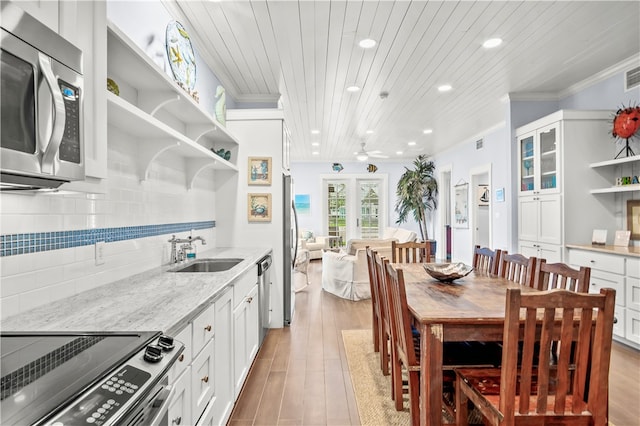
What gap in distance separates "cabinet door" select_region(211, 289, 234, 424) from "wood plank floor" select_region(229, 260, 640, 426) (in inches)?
10.1

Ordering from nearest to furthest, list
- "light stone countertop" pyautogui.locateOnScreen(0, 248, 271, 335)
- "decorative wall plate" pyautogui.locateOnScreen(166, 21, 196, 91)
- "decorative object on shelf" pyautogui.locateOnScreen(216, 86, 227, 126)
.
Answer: "light stone countertop" pyautogui.locateOnScreen(0, 248, 271, 335) → "decorative wall plate" pyautogui.locateOnScreen(166, 21, 196, 91) → "decorative object on shelf" pyautogui.locateOnScreen(216, 86, 227, 126)

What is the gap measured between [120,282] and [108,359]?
1129mm

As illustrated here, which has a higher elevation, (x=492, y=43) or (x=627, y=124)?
(x=492, y=43)

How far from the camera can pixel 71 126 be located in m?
1.12

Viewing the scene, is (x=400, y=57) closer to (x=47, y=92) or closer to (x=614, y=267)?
Result: (x=614, y=267)

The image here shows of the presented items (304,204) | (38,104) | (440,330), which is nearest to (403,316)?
(440,330)

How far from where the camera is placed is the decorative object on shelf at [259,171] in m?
3.90

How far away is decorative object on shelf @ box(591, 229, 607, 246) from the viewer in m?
3.79

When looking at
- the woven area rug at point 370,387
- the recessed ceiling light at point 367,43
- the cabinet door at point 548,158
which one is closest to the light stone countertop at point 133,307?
the woven area rug at point 370,387

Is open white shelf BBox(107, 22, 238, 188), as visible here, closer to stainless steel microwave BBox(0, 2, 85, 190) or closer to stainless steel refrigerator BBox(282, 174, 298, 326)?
stainless steel microwave BBox(0, 2, 85, 190)

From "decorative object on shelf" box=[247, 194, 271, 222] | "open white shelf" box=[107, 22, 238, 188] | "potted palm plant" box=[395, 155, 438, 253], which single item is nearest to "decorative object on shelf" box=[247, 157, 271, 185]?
"decorative object on shelf" box=[247, 194, 271, 222]

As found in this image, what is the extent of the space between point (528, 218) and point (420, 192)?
185 inches

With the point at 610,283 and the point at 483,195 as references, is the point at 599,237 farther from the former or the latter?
the point at 483,195

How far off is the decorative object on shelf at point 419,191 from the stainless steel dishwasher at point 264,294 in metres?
6.33
